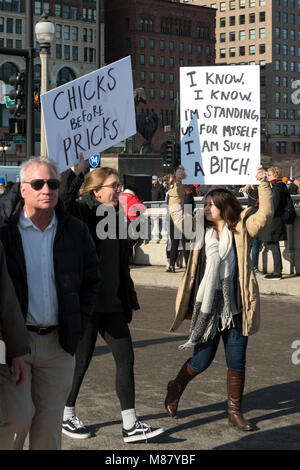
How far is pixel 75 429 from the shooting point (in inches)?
215

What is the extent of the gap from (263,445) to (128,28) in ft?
377

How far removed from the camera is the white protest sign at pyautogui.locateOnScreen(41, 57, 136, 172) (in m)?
7.44

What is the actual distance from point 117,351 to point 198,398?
1.16 metres

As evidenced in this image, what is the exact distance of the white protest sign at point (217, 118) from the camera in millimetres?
8773

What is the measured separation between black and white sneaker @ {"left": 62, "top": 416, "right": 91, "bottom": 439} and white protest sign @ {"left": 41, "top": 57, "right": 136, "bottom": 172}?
2.35 meters

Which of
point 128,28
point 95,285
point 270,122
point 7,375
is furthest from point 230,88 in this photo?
point 270,122

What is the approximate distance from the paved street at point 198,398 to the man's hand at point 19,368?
155 cm

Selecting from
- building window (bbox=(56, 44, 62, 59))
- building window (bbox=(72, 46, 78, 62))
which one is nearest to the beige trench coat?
building window (bbox=(56, 44, 62, 59))

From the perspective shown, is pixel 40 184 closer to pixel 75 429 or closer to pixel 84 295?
pixel 84 295

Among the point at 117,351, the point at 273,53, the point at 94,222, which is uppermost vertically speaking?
the point at 273,53

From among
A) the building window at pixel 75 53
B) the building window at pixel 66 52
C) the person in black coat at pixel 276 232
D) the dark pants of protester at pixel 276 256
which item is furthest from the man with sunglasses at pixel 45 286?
the building window at pixel 75 53

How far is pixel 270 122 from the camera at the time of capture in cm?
13575

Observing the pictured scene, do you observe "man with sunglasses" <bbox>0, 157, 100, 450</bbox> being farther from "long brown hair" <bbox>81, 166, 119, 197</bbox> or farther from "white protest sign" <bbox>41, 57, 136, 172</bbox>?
"white protest sign" <bbox>41, 57, 136, 172</bbox>

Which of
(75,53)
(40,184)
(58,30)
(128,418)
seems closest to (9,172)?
(128,418)
